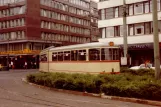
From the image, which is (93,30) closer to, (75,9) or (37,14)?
(75,9)

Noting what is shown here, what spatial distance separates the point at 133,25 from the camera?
4819 cm

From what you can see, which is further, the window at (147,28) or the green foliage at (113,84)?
the window at (147,28)

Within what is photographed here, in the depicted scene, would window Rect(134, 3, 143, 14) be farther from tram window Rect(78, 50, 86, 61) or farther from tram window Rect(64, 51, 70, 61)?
tram window Rect(78, 50, 86, 61)

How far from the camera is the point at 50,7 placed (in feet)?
296

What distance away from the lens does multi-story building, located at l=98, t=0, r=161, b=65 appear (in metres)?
46.2

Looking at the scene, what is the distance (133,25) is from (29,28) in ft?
123

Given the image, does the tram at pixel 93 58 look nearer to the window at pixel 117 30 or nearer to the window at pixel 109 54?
the window at pixel 109 54

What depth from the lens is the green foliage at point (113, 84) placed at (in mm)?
14828

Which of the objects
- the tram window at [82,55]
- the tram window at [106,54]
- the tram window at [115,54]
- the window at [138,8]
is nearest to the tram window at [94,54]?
the tram window at [106,54]

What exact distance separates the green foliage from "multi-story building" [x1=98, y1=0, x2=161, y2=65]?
22.4 meters

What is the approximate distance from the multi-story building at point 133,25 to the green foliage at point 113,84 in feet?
73.6

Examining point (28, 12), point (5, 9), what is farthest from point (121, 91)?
point (5, 9)

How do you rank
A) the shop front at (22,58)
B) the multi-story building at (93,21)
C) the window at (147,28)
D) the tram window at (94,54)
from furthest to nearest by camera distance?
the multi-story building at (93,21)
the shop front at (22,58)
the window at (147,28)
the tram window at (94,54)

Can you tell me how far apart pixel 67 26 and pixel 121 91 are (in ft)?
274
